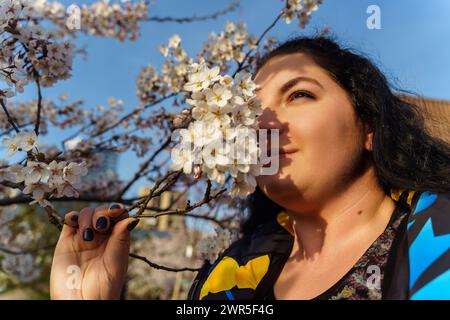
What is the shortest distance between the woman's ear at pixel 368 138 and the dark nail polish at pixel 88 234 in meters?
1.02

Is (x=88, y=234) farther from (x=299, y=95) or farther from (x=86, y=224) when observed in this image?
(x=299, y=95)

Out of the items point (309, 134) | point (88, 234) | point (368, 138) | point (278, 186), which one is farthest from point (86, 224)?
point (368, 138)

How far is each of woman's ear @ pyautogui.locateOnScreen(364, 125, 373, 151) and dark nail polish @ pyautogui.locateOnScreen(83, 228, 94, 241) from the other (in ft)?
3.34

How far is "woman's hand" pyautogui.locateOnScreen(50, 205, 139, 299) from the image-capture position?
3.28 ft

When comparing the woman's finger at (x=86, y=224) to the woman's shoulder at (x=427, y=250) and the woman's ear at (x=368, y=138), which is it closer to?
the woman's shoulder at (x=427, y=250)

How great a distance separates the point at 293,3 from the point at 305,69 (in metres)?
1.72

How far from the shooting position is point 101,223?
1.07 meters

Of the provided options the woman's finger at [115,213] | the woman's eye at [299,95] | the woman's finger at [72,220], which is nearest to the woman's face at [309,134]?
the woman's eye at [299,95]

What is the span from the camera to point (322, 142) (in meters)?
1.29

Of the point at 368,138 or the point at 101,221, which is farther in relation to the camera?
the point at 368,138

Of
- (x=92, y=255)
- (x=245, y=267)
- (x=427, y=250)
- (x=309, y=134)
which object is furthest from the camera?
→ (x=245, y=267)

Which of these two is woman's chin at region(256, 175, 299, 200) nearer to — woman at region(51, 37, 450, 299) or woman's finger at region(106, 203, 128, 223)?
woman at region(51, 37, 450, 299)

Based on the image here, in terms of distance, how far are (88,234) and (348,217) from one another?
33.4 inches
